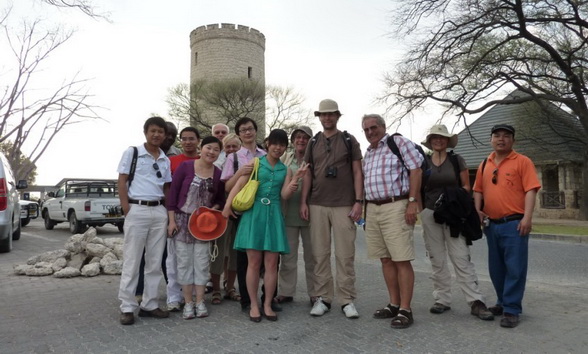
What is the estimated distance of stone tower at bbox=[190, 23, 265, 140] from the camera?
3853 centimetres

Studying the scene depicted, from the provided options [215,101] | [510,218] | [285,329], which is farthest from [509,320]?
[215,101]

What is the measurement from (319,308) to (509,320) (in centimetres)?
173

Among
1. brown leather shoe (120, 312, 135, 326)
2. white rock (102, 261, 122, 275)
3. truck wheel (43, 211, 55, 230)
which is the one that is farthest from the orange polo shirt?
truck wheel (43, 211, 55, 230)

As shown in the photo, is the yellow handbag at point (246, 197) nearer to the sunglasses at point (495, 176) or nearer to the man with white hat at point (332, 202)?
the man with white hat at point (332, 202)

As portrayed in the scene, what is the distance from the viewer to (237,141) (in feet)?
16.5

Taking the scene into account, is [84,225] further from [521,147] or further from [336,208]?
[521,147]

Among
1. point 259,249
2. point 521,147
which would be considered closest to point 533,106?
point 521,147

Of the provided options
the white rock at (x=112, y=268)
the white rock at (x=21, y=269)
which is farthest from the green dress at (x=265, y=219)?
the white rock at (x=21, y=269)

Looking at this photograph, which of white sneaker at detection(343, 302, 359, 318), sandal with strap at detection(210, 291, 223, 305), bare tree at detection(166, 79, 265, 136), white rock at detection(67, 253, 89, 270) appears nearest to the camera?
white sneaker at detection(343, 302, 359, 318)

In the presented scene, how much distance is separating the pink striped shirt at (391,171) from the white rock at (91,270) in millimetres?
4446

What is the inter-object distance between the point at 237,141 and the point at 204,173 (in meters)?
0.70

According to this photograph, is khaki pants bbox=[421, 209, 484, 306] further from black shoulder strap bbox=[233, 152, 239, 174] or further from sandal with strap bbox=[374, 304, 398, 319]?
black shoulder strap bbox=[233, 152, 239, 174]

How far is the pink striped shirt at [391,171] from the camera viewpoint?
4.12 meters

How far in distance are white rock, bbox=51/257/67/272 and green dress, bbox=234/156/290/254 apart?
3982 mm
